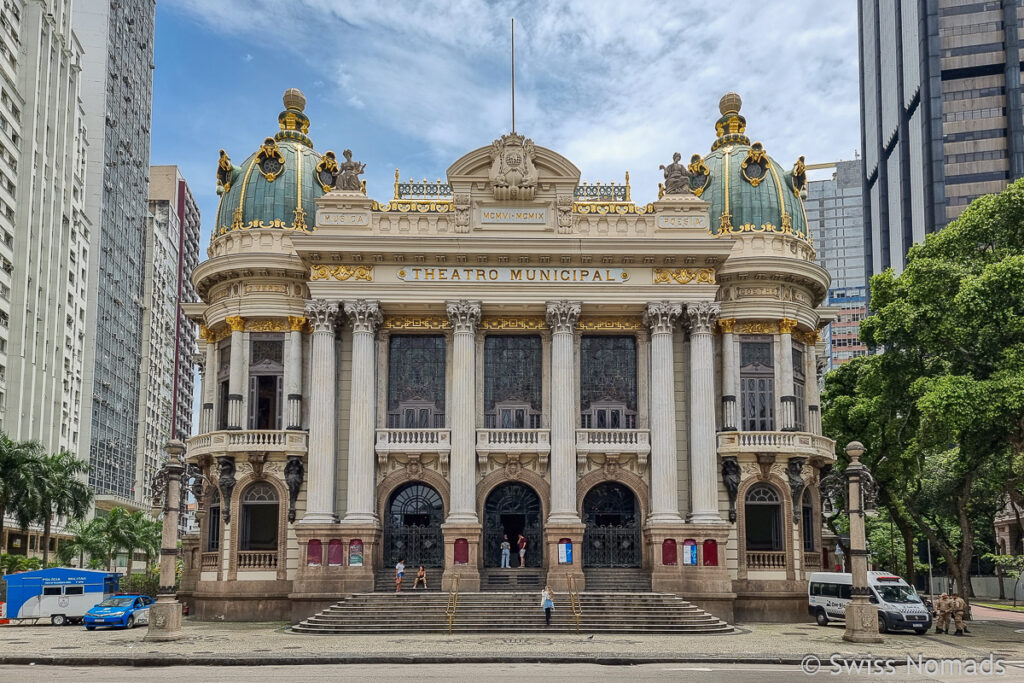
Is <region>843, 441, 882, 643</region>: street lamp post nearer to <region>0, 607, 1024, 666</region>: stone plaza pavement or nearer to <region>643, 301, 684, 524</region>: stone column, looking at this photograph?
<region>0, 607, 1024, 666</region>: stone plaza pavement

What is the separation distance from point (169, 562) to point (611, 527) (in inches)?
757

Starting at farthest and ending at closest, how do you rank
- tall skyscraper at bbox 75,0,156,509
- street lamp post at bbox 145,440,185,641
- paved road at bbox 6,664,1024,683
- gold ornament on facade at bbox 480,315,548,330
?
tall skyscraper at bbox 75,0,156,509
gold ornament on facade at bbox 480,315,548,330
street lamp post at bbox 145,440,185,641
paved road at bbox 6,664,1024,683

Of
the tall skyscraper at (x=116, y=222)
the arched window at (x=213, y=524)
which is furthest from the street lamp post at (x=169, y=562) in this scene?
the tall skyscraper at (x=116, y=222)

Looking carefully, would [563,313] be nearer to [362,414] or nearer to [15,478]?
[362,414]

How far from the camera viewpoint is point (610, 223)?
48656 millimetres

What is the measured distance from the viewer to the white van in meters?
40.4

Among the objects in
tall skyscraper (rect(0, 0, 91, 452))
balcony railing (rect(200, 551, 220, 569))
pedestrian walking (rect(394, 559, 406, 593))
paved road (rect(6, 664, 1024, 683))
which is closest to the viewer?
paved road (rect(6, 664, 1024, 683))

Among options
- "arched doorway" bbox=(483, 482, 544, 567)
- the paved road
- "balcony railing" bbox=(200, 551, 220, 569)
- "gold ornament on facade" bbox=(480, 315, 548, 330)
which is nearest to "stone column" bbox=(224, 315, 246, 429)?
"balcony railing" bbox=(200, 551, 220, 569)

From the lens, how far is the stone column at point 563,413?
46.3 meters

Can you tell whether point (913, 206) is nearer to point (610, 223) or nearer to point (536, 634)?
point (610, 223)

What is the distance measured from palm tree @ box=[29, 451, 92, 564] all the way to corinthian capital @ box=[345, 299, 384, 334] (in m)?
23.8

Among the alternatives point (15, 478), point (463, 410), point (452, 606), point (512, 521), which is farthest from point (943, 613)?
point (15, 478)

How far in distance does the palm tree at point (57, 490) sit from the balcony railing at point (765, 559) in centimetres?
3840

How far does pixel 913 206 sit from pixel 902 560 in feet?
150
